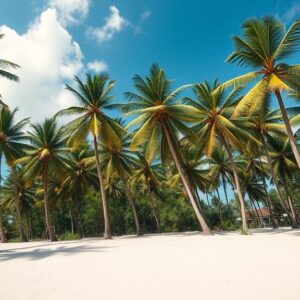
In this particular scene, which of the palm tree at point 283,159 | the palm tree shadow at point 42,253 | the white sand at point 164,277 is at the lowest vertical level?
the white sand at point 164,277

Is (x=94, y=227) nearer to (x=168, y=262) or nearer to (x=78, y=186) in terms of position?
(x=78, y=186)

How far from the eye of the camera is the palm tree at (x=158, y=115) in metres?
22.7

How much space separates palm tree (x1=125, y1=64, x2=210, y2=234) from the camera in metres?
22.7

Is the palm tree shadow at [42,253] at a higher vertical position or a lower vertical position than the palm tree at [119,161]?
lower

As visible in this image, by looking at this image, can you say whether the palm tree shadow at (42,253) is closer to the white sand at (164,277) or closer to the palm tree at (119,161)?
the white sand at (164,277)

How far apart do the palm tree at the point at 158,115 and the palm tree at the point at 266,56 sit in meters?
4.97

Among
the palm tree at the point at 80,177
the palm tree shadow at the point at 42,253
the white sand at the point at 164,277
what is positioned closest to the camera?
the white sand at the point at 164,277

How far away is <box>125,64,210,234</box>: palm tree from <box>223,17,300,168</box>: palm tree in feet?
16.3

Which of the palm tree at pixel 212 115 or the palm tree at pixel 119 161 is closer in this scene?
the palm tree at pixel 212 115

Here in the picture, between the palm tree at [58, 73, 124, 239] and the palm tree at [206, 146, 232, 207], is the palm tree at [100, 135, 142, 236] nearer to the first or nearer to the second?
the palm tree at [58, 73, 124, 239]

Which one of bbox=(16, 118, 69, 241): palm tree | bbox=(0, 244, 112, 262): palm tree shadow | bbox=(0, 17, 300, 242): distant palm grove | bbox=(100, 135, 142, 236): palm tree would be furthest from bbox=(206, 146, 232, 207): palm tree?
bbox=(0, 244, 112, 262): palm tree shadow

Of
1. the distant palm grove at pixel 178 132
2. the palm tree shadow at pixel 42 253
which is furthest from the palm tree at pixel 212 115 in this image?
the palm tree shadow at pixel 42 253

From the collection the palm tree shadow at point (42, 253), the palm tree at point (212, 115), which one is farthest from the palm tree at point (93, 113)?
the palm tree shadow at point (42, 253)

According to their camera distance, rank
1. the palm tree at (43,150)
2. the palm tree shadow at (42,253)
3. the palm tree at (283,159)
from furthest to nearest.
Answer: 1. the palm tree at (283,159)
2. the palm tree at (43,150)
3. the palm tree shadow at (42,253)
